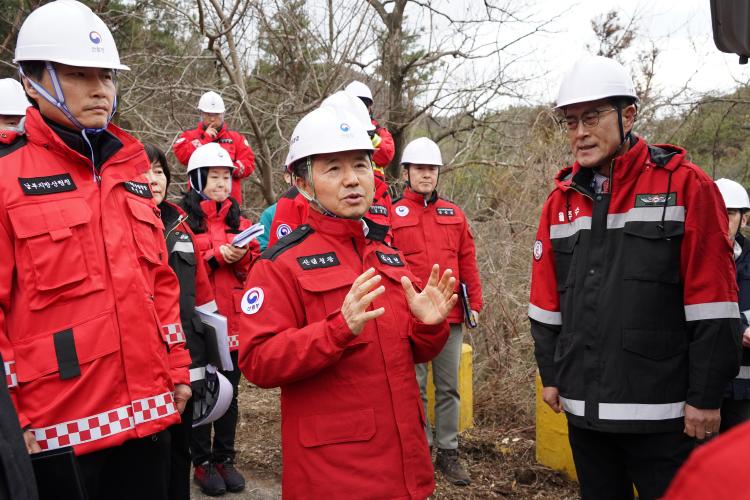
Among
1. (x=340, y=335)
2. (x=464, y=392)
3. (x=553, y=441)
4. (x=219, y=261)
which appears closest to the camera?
(x=340, y=335)

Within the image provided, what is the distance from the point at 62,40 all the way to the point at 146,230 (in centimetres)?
82

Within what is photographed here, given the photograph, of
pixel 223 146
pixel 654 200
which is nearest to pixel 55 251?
pixel 654 200

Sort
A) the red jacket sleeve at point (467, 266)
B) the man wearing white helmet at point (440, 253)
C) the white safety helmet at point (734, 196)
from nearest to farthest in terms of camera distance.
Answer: the white safety helmet at point (734, 196), the man wearing white helmet at point (440, 253), the red jacket sleeve at point (467, 266)

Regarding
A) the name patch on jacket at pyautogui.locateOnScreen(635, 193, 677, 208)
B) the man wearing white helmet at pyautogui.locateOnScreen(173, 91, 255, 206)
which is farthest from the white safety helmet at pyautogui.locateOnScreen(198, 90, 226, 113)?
the name patch on jacket at pyautogui.locateOnScreen(635, 193, 677, 208)

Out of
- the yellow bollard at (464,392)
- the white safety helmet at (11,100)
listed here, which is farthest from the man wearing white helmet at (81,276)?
the yellow bollard at (464,392)

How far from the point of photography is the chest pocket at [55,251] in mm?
2377

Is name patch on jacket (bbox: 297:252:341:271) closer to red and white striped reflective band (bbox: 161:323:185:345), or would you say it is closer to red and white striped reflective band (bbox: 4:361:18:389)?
red and white striped reflective band (bbox: 161:323:185:345)

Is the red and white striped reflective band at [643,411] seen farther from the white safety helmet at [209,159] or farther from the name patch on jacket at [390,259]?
the white safety helmet at [209,159]

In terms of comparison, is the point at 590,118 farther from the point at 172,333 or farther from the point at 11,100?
the point at 11,100

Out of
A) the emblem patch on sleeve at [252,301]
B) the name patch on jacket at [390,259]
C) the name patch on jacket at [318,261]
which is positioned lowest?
the emblem patch on sleeve at [252,301]

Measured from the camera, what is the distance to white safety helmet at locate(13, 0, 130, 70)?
8.18ft

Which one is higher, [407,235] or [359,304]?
[359,304]

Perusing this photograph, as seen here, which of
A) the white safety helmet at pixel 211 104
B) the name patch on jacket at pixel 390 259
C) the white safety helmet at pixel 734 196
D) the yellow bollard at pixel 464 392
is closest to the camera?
the name patch on jacket at pixel 390 259

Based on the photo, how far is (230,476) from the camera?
4.80 meters
